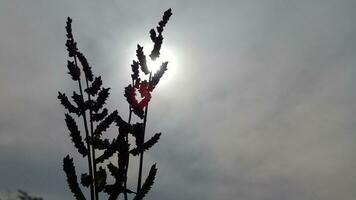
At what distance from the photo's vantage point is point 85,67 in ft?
16.0

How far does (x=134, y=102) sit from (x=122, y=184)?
90 cm

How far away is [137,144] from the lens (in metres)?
4.24

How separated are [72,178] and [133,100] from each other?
106 cm

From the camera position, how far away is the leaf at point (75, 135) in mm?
4109

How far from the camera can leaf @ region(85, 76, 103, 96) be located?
15.5 ft

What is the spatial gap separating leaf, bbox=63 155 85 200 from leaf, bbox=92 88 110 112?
0.77 meters

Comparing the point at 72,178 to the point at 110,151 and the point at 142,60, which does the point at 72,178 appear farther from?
the point at 142,60

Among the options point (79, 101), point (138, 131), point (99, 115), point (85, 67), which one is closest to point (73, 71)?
point (85, 67)

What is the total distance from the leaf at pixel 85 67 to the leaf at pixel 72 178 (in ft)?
3.85

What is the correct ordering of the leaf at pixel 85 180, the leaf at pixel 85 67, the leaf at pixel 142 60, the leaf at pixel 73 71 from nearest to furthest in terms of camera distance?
the leaf at pixel 85 180
the leaf at pixel 73 71
the leaf at pixel 142 60
the leaf at pixel 85 67

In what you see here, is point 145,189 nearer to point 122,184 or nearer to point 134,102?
point 122,184

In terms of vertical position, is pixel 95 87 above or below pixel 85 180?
above

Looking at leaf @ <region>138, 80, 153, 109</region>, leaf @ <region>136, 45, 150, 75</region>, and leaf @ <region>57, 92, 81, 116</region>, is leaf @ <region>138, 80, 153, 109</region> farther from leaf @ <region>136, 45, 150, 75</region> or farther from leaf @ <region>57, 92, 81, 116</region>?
leaf @ <region>57, 92, 81, 116</region>

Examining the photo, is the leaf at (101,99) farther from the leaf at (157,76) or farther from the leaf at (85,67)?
the leaf at (157,76)
